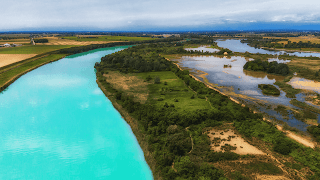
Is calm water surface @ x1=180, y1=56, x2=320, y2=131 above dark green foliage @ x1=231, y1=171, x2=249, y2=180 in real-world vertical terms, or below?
above

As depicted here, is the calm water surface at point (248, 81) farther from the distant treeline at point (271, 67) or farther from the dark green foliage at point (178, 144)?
the dark green foliage at point (178, 144)

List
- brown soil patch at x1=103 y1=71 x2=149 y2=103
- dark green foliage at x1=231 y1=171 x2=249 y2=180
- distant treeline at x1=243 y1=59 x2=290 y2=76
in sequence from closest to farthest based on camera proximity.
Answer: dark green foliage at x1=231 y1=171 x2=249 y2=180
brown soil patch at x1=103 y1=71 x2=149 y2=103
distant treeline at x1=243 y1=59 x2=290 y2=76

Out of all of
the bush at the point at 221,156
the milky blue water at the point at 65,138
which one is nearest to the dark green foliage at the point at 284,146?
the bush at the point at 221,156

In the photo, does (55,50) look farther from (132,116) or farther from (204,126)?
(204,126)

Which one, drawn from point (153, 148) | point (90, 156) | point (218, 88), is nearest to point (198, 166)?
point (153, 148)

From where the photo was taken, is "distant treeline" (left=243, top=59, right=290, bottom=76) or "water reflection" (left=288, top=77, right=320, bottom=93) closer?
"water reflection" (left=288, top=77, right=320, bottom=93)

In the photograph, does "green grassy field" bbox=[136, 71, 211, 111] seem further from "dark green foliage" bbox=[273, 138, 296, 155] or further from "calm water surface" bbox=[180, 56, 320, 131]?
"dark green foliage" bbox=[273, 138, 296, 155]

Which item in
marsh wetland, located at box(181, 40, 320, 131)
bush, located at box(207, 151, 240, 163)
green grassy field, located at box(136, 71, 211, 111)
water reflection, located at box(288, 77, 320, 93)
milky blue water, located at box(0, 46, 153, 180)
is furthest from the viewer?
water reflection, located at box(288, 77, 320, 93)

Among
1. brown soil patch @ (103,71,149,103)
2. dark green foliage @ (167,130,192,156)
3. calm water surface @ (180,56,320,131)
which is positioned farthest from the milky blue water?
calm water surface @ (180,56,320,131)

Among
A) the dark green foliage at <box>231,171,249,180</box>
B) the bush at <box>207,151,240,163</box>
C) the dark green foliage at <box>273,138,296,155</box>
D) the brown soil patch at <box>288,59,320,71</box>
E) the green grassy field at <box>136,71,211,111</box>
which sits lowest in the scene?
the dark green foliage at <box>231,171,249,180</box>
